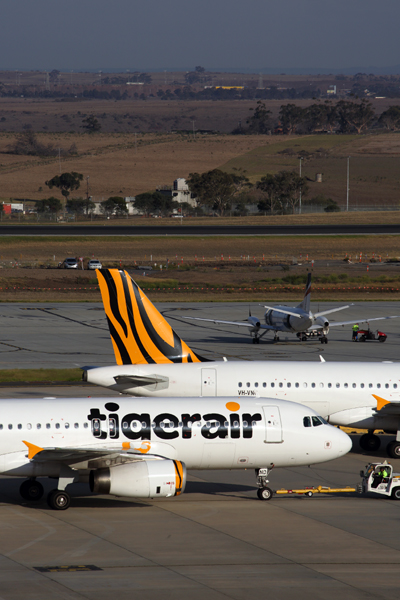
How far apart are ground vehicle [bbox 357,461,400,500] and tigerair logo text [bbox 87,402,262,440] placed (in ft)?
15.3

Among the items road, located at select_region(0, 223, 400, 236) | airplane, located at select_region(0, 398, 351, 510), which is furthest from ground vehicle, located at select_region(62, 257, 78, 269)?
airplane, located at select_region(0, 398, 351, 510)

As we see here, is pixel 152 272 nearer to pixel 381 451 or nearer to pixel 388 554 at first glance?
pixel 381 451

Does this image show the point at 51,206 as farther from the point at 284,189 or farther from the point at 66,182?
the point at 284,189

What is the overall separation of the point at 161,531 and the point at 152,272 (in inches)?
3015

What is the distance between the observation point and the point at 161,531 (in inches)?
957

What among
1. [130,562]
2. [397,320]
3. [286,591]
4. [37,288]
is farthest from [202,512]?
[37,288]

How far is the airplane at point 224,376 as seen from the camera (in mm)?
33438

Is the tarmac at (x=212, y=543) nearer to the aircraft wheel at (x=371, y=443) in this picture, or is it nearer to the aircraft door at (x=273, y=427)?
the aircraft wheel at (x=371, y=443)

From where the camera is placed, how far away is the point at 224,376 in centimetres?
3391

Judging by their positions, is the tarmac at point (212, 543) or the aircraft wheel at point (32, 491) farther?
the aircraft wheel at point (32, 491)

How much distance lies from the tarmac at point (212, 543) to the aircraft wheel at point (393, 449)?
19.4 inches

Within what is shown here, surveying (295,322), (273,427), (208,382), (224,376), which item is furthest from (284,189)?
(273,427)

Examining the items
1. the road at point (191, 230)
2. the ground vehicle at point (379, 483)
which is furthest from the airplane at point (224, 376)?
the road at point (191, 230)

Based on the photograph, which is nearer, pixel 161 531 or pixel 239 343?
pixel 161 531
